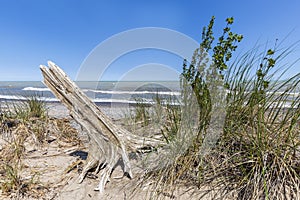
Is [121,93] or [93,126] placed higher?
[121,93]

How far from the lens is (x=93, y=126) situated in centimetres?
247

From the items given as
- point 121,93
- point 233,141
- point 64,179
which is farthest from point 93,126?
point 121,93

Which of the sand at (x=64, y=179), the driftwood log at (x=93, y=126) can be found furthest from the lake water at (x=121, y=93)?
the sand at (x=64, y=179)

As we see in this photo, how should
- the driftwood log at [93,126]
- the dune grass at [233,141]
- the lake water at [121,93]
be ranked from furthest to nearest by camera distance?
1. the lake water at [121,93]
2. the driftwood log at [93,126]
3. the dune grass at [233,141]

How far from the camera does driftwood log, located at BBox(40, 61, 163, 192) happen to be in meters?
2.36

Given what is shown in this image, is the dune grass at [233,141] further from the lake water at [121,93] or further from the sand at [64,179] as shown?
the lake water at [121,93]

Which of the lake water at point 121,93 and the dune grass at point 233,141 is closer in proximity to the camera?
the dune grass at point 233,141

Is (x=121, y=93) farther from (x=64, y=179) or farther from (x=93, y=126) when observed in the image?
(x=64, y=179)

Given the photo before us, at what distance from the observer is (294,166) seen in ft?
5.89

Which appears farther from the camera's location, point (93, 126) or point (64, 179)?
point (93, 126)

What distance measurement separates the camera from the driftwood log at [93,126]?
2.36 meters

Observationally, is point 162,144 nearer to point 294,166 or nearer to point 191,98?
point 191,98

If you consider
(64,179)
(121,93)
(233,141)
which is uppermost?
(121,93)

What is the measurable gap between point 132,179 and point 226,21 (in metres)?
2.09
